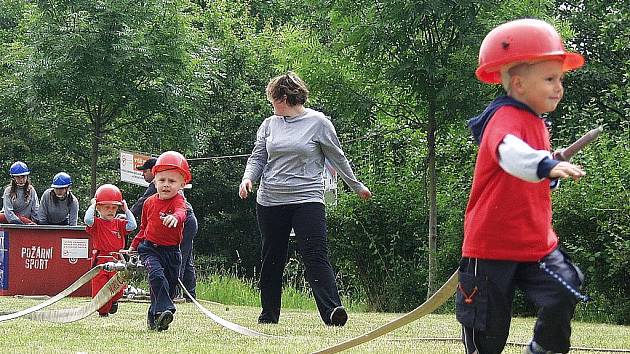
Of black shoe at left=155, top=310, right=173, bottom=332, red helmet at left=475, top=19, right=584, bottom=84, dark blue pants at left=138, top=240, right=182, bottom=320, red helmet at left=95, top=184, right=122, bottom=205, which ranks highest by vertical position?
red helmet at left=475, top=19, right=584, bottom=84

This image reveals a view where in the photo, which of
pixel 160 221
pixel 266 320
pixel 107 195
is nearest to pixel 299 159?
pixel 160 221

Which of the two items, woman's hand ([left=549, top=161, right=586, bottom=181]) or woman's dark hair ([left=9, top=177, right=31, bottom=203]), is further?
A: woman's dark hair ([left=9, top=177, right=31, bottom=203])

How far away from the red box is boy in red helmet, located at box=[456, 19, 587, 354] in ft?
42.1

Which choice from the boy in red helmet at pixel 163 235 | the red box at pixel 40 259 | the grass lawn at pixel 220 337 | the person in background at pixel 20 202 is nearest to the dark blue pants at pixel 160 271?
the boy in red helmet at pixel 163 235

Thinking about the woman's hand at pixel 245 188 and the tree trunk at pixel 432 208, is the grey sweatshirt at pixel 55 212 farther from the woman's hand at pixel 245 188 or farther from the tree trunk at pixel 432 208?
the woman's hand at pixel 245 188

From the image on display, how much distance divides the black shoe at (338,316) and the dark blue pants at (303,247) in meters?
0.05

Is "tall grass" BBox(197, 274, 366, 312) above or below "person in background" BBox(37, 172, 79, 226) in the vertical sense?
below

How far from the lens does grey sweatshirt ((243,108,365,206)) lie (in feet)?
29.6

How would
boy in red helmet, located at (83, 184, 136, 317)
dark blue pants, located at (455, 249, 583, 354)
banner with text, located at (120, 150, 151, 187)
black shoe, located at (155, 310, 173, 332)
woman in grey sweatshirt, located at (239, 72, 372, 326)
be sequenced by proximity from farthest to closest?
banner with text, located at (120, 150, 151, 187) < boy in red helmet, located at (83, 184, 136, 317) < woman in grey sweatshirt, located at (239, 72, 372, 326) < black shoe, located at (155, 310, 173, 332) < dark blue pants, located at (455, 249, 583, 354)

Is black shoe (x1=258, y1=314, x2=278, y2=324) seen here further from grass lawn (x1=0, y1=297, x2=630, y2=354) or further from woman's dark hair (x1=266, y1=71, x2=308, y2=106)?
woman's dark hair (x1=266, y1=71, x2=308, y2=106)

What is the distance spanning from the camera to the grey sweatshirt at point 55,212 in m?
17.5

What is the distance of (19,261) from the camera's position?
17.0 metres

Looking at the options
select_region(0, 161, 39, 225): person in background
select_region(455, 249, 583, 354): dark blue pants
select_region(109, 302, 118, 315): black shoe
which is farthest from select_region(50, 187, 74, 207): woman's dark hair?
select_region(455, 249, 583, 354): dark blue pants

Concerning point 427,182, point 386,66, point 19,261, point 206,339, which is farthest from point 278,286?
point 19,261
